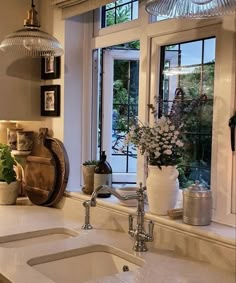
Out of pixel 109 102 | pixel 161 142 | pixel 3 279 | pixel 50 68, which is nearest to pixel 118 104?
pixel 109 102

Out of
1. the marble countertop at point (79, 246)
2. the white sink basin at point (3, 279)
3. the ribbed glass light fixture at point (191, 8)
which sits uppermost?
the ribbed glass light fixture at point (191, 8)

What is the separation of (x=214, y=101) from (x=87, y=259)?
0.92 metres

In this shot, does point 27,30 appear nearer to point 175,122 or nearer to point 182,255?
point 175,122

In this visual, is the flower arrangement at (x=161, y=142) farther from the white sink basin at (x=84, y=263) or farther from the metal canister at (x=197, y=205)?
the white sink basin at (x=84, y=263)

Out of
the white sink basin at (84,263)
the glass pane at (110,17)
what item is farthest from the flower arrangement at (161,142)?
the glass pane at (110,17)

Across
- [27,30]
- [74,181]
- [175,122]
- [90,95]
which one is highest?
[27,30]

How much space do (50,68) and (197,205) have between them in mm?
1410

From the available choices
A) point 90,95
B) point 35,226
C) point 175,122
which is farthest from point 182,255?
point 90,95

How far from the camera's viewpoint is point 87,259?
1825mm

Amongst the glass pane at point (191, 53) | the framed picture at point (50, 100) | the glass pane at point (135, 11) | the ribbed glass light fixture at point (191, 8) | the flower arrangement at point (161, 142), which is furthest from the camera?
the framed picture at point (50, 100)

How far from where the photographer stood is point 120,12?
2.42 meters

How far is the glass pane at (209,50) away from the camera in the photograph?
1851mm

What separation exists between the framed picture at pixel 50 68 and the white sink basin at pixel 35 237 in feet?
3.26

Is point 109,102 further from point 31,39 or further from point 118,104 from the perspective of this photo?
point 31,39
